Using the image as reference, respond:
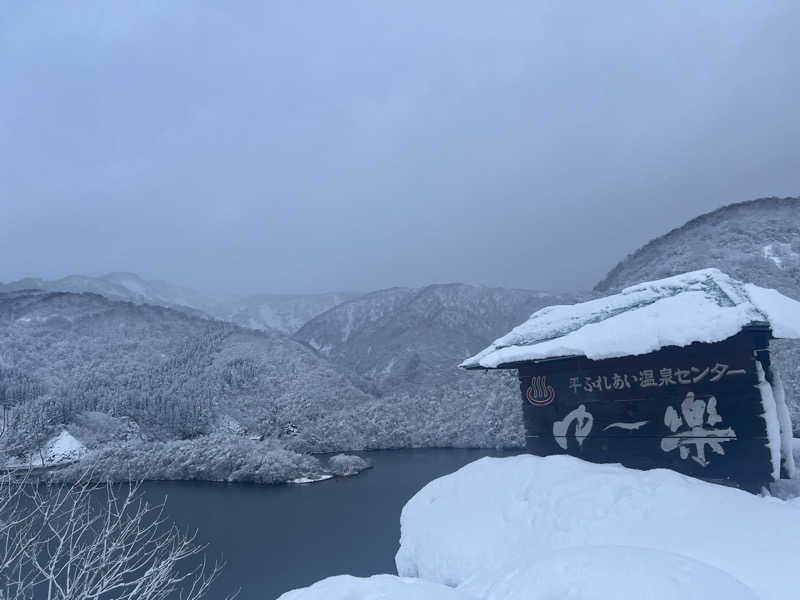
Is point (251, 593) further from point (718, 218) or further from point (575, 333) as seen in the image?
point (718, 218)

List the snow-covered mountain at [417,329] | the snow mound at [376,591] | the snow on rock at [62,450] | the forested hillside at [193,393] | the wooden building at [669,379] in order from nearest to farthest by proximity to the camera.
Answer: the snow mound at [376,591] < the wooden building at [669,379] < the snow on rock at [62,450] < the forested hillside at [193,393] < the snow-covered mountain at [417,329]

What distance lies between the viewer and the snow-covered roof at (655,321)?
295 inches

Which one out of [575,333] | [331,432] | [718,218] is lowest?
[331,432]

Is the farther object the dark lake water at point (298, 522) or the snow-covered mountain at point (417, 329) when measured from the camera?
the snow-covered mountain at point (417, 329)

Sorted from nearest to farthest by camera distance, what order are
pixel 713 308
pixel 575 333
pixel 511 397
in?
pixel 713 308 < pixel 575 333 < pixel 511 397

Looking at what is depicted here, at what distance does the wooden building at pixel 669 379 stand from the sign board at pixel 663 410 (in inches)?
0.7

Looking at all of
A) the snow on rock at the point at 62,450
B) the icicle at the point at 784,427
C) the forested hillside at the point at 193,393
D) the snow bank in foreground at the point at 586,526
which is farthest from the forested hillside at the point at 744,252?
the snow on rock at the point at 62,450

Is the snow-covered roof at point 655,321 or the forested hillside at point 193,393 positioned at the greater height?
the snow-covered roof at point 655,321

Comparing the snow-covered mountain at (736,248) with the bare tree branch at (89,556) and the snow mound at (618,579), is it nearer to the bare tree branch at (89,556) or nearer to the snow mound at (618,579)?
the snow mound at (618,579)

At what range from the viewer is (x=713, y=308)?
25.6 feet

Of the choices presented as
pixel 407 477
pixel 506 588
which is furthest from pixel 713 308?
pixel 407 477

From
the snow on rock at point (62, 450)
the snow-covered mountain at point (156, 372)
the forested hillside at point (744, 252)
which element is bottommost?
the snow on rock at point (62, 450)

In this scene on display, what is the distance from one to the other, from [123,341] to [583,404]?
232 ft

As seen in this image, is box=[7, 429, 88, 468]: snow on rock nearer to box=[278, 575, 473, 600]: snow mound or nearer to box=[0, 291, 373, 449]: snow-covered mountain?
box=[0, 291, 373, 449]: snow-covered mountain
